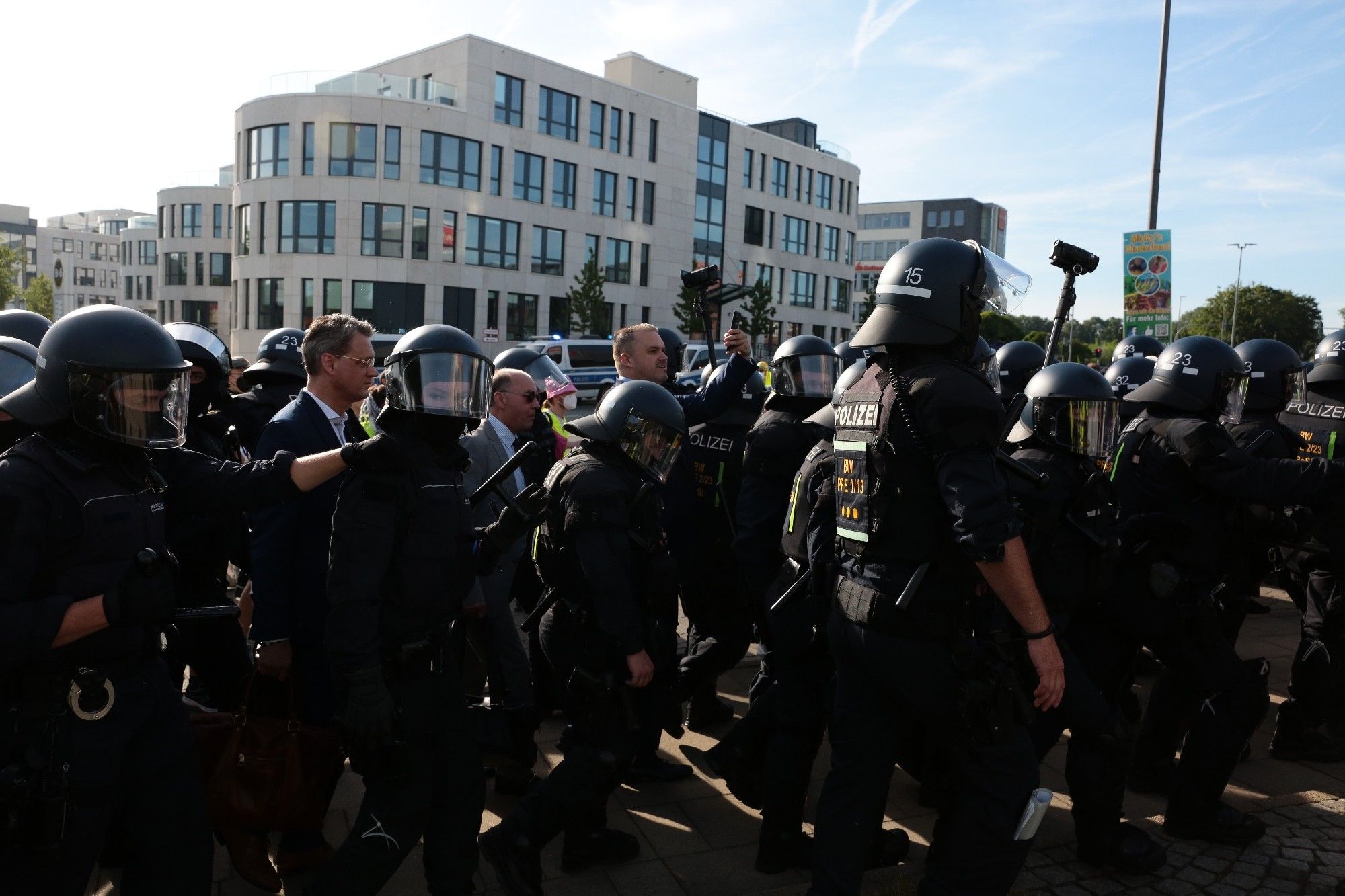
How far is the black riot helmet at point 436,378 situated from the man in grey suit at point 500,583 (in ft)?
3.20

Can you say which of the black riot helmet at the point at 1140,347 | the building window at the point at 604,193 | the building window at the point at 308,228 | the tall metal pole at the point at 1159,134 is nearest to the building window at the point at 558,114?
the building window at the point at 604,193

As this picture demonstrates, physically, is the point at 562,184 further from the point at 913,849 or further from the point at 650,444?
the point at 913,849

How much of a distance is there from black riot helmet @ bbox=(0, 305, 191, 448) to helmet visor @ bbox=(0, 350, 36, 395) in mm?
1054

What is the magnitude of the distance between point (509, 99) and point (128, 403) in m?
46.4

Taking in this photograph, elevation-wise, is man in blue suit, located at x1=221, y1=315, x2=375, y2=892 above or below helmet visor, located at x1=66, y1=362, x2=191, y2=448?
below

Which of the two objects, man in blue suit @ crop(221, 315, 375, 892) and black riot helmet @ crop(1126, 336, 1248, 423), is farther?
black riot helmet @ crop(1126, 336, 1248, 423)

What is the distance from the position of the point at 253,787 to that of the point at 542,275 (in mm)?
45713

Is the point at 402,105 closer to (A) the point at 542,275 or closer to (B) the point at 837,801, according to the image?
(A) the point at 542,275

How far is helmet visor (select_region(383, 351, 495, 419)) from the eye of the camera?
3.14 metres

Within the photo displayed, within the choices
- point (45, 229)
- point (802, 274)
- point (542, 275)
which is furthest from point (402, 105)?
point (45, 229)

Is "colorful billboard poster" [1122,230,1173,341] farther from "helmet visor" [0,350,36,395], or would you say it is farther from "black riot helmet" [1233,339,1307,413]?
"helmet visor" [0,350,36,395]

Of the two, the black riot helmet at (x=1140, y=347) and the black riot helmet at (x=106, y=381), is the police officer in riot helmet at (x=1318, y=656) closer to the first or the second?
the black riot helmet at (x=1140, y=347)

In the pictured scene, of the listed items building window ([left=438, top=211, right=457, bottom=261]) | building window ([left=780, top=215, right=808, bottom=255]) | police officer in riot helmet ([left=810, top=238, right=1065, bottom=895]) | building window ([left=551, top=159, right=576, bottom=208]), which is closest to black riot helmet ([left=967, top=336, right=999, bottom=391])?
police officer in riot helmet ([left=810, top=238, right=1065, bottom=895])

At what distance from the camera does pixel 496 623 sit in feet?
14.9
